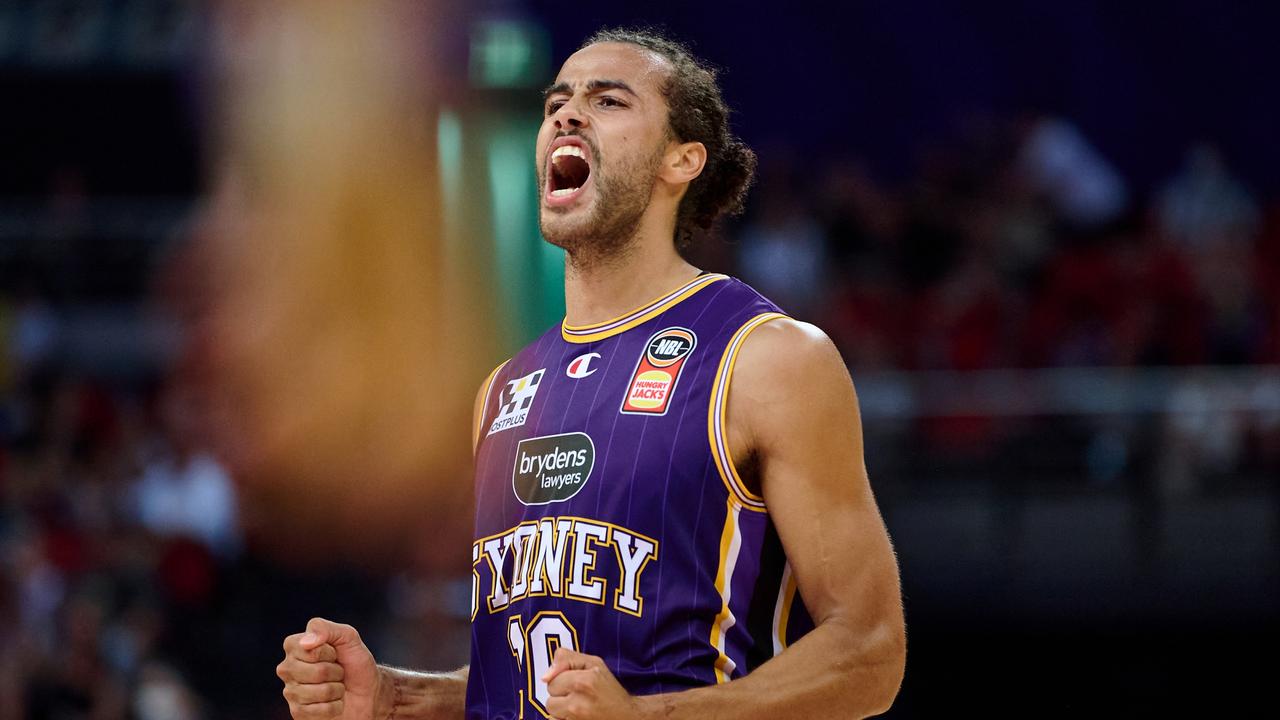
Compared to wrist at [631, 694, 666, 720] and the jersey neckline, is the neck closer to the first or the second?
the jersey neckline

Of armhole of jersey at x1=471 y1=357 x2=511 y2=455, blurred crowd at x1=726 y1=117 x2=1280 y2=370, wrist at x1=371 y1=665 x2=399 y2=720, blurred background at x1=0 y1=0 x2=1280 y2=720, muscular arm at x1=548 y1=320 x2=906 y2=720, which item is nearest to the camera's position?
muscular arm at x1=548 y1=320 x2=906 y2=720

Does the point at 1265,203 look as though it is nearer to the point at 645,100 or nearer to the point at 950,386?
the point at 950,386

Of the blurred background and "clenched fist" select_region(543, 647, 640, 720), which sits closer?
"clenched fist" select_region(543, 647, 640, 720)

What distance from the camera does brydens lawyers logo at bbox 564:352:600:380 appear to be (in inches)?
142

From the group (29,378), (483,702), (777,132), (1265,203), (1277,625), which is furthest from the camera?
(777,132)

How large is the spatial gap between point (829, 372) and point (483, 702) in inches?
41.9

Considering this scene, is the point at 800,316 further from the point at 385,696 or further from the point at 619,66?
the point at 385,696

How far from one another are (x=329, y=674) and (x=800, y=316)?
7499 millimetres

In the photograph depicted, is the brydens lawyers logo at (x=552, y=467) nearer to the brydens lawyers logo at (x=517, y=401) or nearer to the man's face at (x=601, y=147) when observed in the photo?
the brydens lawyers logo at (x=517, y=401)

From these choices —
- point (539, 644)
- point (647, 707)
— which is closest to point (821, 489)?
point (647, 707)

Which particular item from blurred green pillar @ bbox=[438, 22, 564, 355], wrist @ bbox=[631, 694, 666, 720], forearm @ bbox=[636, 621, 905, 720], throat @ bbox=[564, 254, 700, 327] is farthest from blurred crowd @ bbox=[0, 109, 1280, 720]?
wrist @ bbox=[631, 694, 666, 720]

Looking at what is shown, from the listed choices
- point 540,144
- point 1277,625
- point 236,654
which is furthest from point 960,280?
point 540,144

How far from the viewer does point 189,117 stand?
13.1 meters

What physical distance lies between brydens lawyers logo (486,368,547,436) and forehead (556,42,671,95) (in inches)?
27.3
